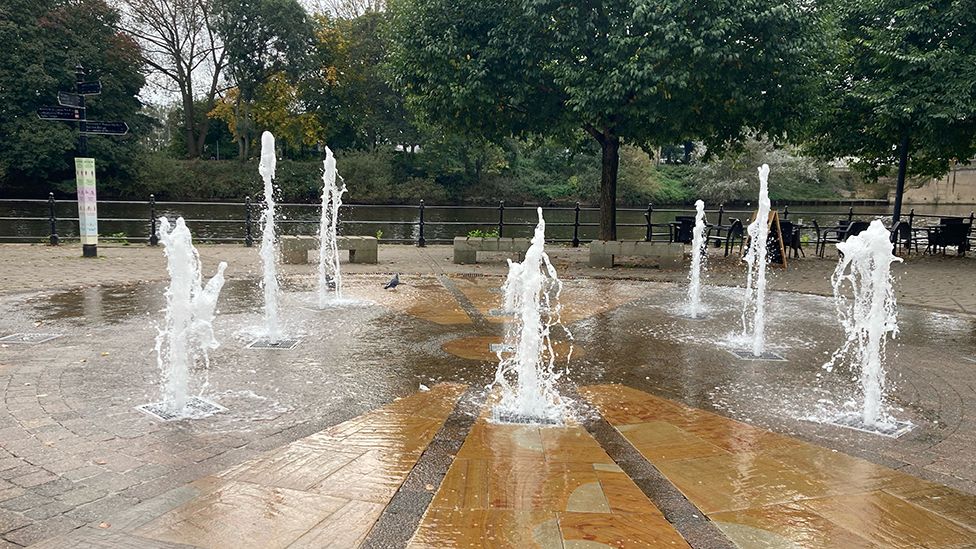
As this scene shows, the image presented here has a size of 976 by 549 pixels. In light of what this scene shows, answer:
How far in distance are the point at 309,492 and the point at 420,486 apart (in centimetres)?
55

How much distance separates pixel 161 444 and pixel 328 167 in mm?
6369

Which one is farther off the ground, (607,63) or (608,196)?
(607,63)

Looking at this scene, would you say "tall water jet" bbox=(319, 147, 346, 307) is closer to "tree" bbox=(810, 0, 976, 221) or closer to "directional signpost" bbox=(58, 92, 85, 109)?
"directional signpost" bbox=(58, 92, 85, 109)

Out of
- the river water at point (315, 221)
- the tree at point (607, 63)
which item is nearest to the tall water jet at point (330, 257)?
the tree at point (607, 63)

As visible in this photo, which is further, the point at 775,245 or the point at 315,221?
the point at 315,221

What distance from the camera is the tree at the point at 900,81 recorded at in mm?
12891

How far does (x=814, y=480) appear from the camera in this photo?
11.9 feet

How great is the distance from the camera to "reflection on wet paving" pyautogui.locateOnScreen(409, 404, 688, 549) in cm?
298

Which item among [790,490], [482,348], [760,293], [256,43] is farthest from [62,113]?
[256,43]

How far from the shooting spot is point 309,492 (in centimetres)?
334

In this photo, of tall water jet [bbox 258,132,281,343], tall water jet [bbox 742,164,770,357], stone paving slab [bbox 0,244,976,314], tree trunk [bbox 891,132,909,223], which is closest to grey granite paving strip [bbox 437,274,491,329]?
stone paving slab [bbox 0,244,976,314]

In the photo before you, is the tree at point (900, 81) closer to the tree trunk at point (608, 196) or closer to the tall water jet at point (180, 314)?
the tree trunk at point (608, 196)

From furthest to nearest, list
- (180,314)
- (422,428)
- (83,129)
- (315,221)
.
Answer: (315,221), (83,129), (180,314), (422,428)

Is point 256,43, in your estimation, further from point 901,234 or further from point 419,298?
point 901,234
